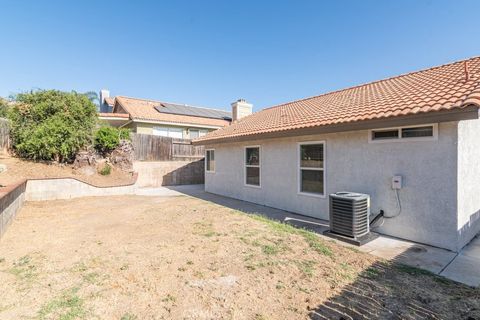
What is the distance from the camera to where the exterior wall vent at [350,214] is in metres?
5.19

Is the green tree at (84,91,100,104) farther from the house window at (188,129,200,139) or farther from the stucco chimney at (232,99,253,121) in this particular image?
the stucco chimney at (232,99,253,121)

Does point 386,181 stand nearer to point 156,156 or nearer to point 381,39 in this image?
point 381,39

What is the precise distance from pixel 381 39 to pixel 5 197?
48.5 ft

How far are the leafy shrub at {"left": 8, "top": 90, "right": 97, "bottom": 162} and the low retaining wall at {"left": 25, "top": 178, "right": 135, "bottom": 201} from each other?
67.4 inches

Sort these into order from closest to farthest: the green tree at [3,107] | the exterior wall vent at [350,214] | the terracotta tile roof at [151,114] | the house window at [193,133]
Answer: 1. the exterior wall vent at [350,214]
2. the green tree at [3,107]
3. the terracotta tile roof at [151,114]
4. the house window at [193,133]

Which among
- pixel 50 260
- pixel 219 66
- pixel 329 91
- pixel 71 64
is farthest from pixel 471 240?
pixel 71 64

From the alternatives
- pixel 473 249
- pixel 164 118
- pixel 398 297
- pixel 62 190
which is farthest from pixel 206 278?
pixel 164 118

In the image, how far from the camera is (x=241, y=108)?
52.6 feet

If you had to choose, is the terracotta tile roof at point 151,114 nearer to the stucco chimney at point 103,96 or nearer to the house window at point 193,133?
the house window at point 193,133

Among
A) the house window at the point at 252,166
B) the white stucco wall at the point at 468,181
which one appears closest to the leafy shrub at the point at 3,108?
the house window at the point at 252,166

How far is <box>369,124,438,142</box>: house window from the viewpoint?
4848 mm

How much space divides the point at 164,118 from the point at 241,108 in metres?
6.66

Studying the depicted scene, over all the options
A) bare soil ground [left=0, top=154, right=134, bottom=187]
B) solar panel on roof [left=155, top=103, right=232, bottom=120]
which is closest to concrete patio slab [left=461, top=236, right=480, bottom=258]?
bare soil ground [left=0, top=154, right=134, bottom=187]

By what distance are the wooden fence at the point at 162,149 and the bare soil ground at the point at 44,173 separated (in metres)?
2.57
